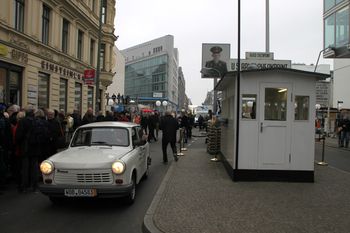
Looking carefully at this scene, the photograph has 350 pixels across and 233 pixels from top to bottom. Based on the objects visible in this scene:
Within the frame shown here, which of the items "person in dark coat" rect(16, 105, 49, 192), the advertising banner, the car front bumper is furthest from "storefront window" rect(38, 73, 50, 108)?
the car front bumper

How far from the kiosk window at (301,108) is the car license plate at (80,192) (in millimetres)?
5326

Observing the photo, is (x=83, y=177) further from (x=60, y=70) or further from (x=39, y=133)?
(x=60, y=70)

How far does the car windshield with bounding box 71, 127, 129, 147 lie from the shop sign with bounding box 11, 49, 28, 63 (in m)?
12.0

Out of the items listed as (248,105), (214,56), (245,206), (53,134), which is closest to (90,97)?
(214,56)

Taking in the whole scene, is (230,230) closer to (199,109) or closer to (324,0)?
(324,0)

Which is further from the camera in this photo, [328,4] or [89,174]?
[328,4]

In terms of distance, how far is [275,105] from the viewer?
942 cm

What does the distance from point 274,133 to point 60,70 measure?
61.2 ft

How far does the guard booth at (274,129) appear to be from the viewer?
9.30 m

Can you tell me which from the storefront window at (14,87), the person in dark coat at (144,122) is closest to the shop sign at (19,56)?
the storefront window at (14,87)

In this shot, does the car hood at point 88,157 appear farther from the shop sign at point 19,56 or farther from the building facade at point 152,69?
the building facade at point 152,69

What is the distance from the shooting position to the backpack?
834 centimetres

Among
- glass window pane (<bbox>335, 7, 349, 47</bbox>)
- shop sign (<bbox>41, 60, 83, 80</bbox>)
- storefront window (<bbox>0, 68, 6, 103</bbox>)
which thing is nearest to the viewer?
storefront window (<bbox>0, 68, 6, 103</bbox>)

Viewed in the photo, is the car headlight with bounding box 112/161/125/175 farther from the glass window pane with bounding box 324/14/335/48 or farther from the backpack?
the glass window pane with bounding box 324/14/335/48
